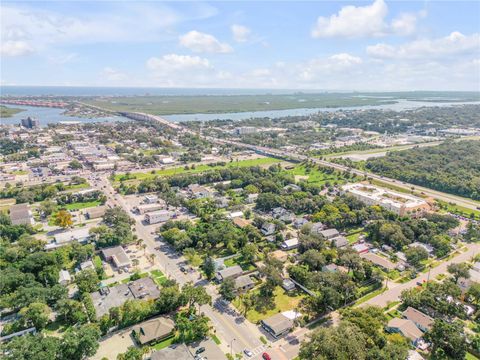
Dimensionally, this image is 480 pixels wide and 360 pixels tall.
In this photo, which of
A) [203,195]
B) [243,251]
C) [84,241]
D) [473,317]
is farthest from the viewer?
[203,195]

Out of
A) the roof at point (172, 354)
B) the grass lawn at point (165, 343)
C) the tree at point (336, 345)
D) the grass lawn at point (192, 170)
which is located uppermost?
the tree at point (336, 345)

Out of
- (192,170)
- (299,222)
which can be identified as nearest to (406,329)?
(299,222)

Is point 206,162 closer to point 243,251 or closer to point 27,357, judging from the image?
point 243,251

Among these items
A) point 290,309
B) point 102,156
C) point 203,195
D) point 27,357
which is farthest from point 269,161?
point 27,357

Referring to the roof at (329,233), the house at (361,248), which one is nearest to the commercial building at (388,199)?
the house at (361,248)

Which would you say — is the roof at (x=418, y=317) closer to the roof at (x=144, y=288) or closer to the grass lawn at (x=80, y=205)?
the roof at (x=144, y=288)
